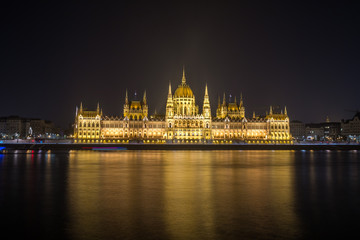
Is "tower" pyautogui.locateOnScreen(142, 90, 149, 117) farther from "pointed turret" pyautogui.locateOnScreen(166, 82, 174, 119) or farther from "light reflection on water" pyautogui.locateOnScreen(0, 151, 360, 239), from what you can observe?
"light reflection on water" pyautogui.locateOnScreen(0, 151, 360, 239)

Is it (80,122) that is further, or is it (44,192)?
(80,122)

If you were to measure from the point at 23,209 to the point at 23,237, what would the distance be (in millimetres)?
5086

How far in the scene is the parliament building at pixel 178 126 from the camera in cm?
14275

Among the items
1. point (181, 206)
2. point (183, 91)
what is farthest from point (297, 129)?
point (181, 206)

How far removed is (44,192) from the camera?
22.6m

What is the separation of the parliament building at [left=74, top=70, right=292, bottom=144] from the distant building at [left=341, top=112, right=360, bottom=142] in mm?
32041

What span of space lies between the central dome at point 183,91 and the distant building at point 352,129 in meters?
A: 75.3

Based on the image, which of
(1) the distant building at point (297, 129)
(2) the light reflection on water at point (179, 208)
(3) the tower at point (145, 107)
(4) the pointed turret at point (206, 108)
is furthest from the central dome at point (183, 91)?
(2) the light reflection on water at point (179, 208)

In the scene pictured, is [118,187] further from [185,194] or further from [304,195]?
[304,195]

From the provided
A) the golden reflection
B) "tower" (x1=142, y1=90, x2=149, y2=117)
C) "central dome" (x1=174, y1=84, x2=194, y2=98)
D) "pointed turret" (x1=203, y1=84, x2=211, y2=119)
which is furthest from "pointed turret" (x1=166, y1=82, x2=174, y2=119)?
the golden reflection

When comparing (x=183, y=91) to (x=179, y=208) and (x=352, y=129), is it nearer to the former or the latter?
(x=352, y=129)

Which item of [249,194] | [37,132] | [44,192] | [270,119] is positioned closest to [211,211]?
[249,194]

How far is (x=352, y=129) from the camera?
6467 inches

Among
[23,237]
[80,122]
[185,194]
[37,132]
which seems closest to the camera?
[23,237]
